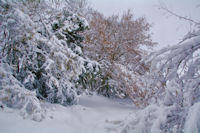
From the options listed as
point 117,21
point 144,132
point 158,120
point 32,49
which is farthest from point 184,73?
point 117,21

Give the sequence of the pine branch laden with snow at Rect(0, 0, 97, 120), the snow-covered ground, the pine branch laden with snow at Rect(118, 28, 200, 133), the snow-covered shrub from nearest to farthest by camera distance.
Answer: the pine branch laden with snow at Rect(118, 28, 200, 133)
the snow-covered ground
the snow-covered shrub
the pine branch laden with snow at Rect(0, 0, 97, 120)

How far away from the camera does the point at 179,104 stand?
217cm

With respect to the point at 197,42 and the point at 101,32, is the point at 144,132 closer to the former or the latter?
the point at 197,42

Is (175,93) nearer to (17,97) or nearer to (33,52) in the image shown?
(17,97)

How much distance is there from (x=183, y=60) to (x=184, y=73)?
236 mm

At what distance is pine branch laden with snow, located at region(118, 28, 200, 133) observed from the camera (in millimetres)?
1990

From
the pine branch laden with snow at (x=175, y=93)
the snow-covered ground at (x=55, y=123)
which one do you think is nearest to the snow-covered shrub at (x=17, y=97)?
the snow-covered ground at (x=55, y=123)

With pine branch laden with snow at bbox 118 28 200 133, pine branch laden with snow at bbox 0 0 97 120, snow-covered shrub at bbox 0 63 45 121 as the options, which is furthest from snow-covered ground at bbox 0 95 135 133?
pine branch laden with snow at bbox 118 28 200 133

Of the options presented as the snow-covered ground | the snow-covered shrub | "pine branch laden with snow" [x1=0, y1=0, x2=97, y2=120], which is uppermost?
"pine branch laden with snow" [x1=0, y1=0, x2=97, y2=120]

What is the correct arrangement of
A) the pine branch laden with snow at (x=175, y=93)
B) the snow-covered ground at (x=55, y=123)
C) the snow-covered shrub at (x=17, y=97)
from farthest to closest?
the snow-covered shrub at (x=17, y=97) → the snow-covered ground at (x=55, y=123) → the pine branch laden with snow at (x=175, y=93)

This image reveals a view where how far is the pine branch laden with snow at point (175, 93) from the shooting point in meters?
1.99

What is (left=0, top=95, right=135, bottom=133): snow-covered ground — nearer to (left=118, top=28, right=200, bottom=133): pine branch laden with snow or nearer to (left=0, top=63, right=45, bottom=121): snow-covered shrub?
(left=0, top=63, right=45, bottom=121): snow-covered shrub

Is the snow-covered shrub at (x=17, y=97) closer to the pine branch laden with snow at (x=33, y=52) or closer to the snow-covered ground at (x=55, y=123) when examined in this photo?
the pine branch laden with snow at (x=33, y=52)

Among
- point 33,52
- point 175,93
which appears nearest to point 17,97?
point 33,52
